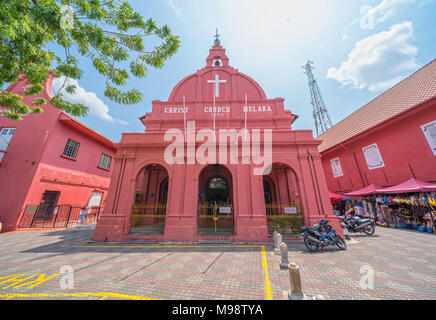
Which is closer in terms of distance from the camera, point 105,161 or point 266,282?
point 266,282

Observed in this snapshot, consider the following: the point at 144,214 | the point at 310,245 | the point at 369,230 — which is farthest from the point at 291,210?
the point at 144,214

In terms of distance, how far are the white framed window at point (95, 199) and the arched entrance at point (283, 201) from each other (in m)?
16.4

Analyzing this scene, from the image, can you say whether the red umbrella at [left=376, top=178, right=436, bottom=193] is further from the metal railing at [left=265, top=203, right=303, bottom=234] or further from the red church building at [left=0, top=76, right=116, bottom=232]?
the red church building at [left=0, top=76, right=116, bottom=232]

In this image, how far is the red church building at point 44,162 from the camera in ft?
34.4

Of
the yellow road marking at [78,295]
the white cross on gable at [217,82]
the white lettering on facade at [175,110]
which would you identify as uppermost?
the white cross on gable at [217,82]

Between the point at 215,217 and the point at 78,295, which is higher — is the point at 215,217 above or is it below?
above

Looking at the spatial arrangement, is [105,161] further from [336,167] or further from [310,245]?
[336,167]

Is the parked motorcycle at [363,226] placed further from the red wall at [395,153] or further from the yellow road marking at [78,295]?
the yellow road marking at [78,295]

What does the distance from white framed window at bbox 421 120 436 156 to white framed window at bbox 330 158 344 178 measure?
6.46 m

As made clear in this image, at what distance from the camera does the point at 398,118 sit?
11.2 metres

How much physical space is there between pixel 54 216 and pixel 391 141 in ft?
89.6

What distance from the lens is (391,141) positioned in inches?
469

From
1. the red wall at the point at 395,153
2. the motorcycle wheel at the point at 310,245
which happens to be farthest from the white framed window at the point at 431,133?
the motorcycle wheel at the point at 310,245

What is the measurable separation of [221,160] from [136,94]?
535cm
